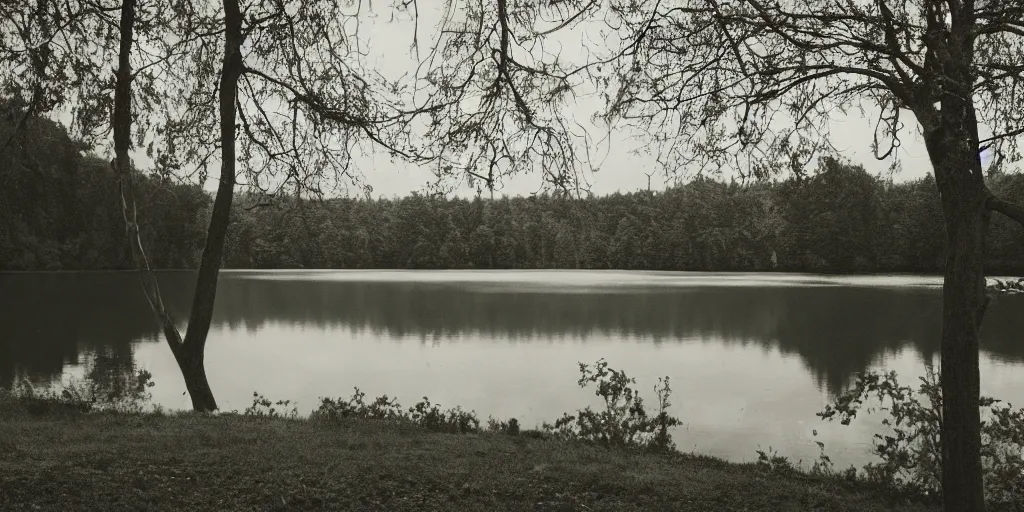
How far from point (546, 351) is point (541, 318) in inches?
355

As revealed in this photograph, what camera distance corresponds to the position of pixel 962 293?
602cm

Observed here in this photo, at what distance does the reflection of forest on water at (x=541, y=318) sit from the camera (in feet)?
71.9

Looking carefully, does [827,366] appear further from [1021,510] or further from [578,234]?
[578,234]

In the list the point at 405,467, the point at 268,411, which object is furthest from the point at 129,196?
the point at 405,467

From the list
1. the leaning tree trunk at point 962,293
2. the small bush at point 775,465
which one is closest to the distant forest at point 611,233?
the small bush at point 775,465

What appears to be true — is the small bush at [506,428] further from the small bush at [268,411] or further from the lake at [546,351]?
the small bush at [268,411]

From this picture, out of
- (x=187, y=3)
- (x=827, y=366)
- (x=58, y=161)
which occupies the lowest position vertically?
(x=827, y=366)

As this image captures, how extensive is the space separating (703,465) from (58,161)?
714 inches

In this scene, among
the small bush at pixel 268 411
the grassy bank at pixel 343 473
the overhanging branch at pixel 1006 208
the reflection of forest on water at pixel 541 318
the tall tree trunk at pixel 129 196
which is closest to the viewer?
the grassy bank at pixel 343 473

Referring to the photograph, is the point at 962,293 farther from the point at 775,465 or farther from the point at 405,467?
the point at 405,467

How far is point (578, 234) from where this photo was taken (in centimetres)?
583

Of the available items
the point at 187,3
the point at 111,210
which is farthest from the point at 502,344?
the point at 111,210

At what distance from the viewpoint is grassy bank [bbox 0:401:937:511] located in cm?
529

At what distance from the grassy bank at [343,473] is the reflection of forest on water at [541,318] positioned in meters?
10.5
